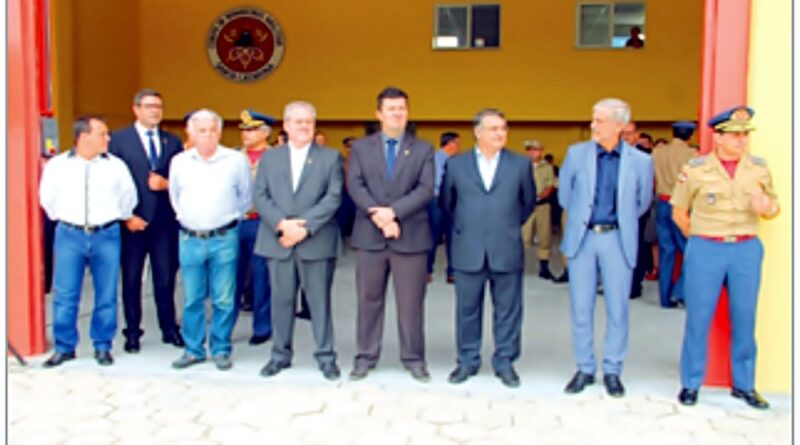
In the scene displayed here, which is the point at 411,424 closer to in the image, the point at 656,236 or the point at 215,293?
the point at 215,293

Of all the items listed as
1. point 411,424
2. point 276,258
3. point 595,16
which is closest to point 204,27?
point 595,16

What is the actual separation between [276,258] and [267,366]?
0.65m

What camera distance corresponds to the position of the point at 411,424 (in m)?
3.93

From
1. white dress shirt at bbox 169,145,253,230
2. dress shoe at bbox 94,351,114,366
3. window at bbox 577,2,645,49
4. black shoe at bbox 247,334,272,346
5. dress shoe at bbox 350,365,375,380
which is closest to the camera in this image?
dress shoe at bbox 350,365,375,380

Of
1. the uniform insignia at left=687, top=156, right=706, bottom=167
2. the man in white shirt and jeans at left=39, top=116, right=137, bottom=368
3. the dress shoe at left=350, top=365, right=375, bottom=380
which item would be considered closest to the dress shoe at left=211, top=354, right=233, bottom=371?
the man in white shirt and jeans at left=39, top=116, right=137, bottom=368

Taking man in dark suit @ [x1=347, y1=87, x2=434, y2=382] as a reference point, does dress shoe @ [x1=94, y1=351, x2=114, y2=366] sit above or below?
below

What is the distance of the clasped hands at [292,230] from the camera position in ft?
14.9

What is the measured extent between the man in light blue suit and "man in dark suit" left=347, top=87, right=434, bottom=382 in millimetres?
854

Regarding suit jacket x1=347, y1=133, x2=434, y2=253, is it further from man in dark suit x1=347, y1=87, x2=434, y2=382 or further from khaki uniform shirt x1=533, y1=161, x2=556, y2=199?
khaki uniform shirt x1=533, y1=161, x2=556, y2=199

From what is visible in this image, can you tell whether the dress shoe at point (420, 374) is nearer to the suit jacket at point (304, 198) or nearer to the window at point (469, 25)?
the suit jacket at point (304, 198)

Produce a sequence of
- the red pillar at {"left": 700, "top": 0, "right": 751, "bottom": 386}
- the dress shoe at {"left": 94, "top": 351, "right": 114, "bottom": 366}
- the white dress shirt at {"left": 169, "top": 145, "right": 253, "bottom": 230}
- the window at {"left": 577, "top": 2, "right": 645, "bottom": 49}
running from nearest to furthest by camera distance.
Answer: the red pillar at {"left": 700, "top": 0, "right": 751, "bottom": 386} < the white dress shirt at {"left": 169, "top": 145, "right": 253, "bottom": 230} < the dress shoe at {"left": 94, "top": 351, "right": 114, "bottom": 366} < the window at {"left": 577, "top": 2, "right": 645, "bottom": 49}

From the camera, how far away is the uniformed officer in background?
6742 millimetres

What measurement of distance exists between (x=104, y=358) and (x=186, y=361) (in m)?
0.51

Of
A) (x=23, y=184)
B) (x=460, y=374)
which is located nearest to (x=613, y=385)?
(x=460, y=374)
